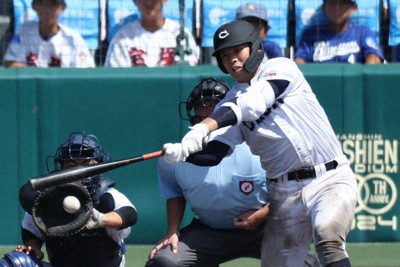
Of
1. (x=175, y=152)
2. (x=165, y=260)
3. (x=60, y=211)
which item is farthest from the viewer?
(x=165, y=260)

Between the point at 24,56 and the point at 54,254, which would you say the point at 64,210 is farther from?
the point at 24,56

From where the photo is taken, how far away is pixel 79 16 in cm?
927

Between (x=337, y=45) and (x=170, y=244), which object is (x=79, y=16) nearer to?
(x=337, y=45)

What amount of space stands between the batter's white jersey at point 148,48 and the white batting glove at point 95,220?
3.87 metres

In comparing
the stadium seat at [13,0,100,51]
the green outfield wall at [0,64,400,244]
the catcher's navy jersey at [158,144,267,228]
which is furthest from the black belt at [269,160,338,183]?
the stadium seat at [13,0,100,51]

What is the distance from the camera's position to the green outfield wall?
28.5ft

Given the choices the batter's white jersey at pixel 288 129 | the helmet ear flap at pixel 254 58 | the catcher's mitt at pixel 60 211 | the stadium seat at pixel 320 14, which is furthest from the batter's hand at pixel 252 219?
the stadium seat at pixel 320 14

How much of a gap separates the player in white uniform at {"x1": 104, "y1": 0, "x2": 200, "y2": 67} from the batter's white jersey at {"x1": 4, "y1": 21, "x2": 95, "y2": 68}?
0.75ft

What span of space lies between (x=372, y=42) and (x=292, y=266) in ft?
12.4

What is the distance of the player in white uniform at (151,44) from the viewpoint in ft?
30.1

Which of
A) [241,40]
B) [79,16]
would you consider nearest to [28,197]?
[241,40]

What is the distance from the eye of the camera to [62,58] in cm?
920

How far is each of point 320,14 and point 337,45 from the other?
0.30 meters

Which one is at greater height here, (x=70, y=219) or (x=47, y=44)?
(x=47, y=44)
